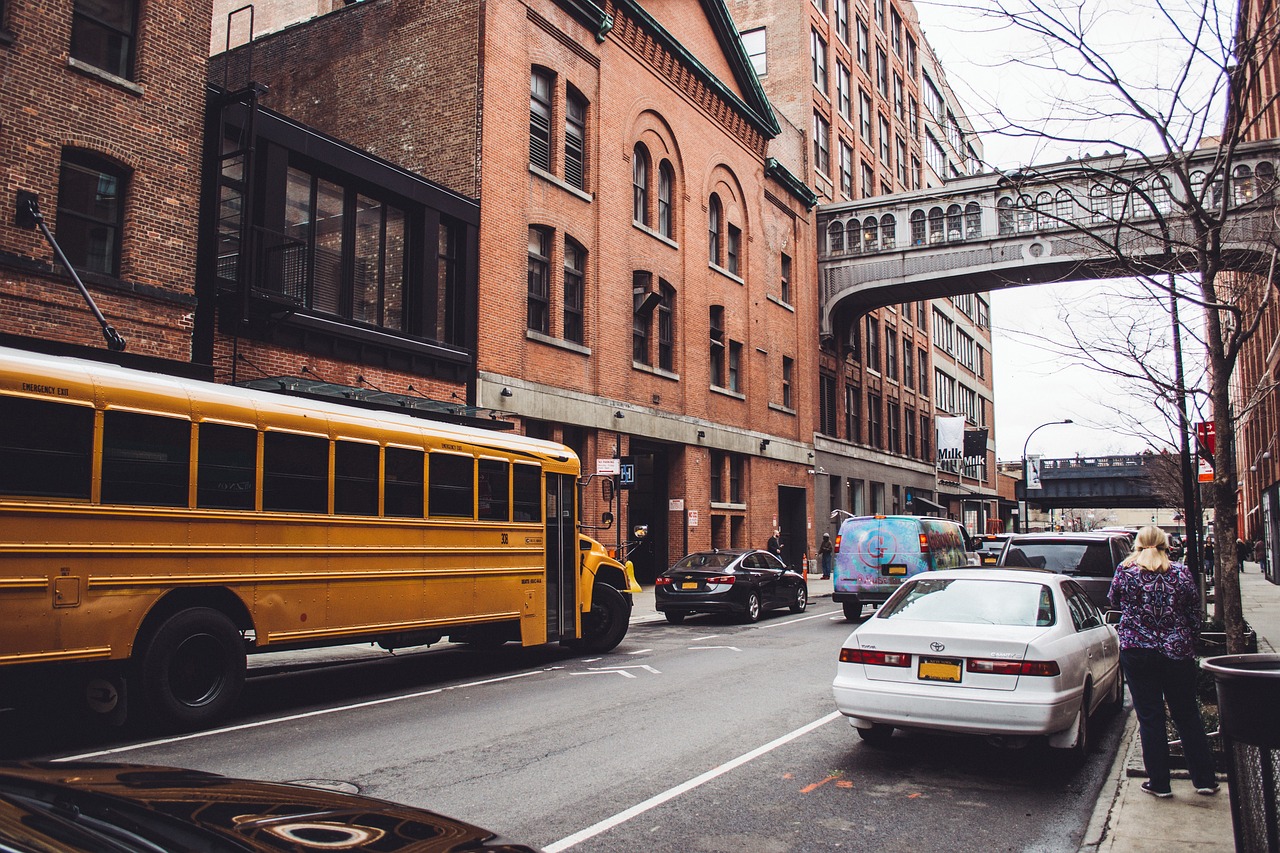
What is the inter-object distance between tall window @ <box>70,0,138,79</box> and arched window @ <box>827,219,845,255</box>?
3110cm

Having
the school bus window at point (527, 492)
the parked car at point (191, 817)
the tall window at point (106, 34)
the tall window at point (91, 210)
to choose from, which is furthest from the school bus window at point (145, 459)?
the tall window at point (106, 34)

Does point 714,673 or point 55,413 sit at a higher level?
point 55,413

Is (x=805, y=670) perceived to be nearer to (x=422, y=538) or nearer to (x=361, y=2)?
(x=422, y=538)

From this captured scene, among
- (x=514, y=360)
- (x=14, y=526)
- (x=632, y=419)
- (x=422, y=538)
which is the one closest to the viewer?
(x=14, y=526)

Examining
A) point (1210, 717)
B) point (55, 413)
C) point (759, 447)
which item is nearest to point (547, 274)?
point (759, 447)

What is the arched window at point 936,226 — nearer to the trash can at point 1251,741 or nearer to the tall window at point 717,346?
the tall window at point 717,346

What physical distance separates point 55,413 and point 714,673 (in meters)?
7.91

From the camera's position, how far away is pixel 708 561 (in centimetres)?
2047

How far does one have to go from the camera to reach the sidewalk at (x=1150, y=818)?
213 inches

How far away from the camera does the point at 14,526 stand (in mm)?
7605

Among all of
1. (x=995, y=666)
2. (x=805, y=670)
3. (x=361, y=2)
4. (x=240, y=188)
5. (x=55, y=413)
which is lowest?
(x=805, y=670)

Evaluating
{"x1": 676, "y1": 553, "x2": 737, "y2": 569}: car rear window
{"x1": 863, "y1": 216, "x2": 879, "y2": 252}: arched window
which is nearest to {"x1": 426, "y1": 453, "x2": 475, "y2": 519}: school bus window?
{"x1": 676, "y1": 553, "x2": 737, "y2": 569}: car rear window

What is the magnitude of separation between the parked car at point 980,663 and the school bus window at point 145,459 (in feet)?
20.0

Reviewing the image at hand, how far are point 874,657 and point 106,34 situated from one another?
14.3 meters
